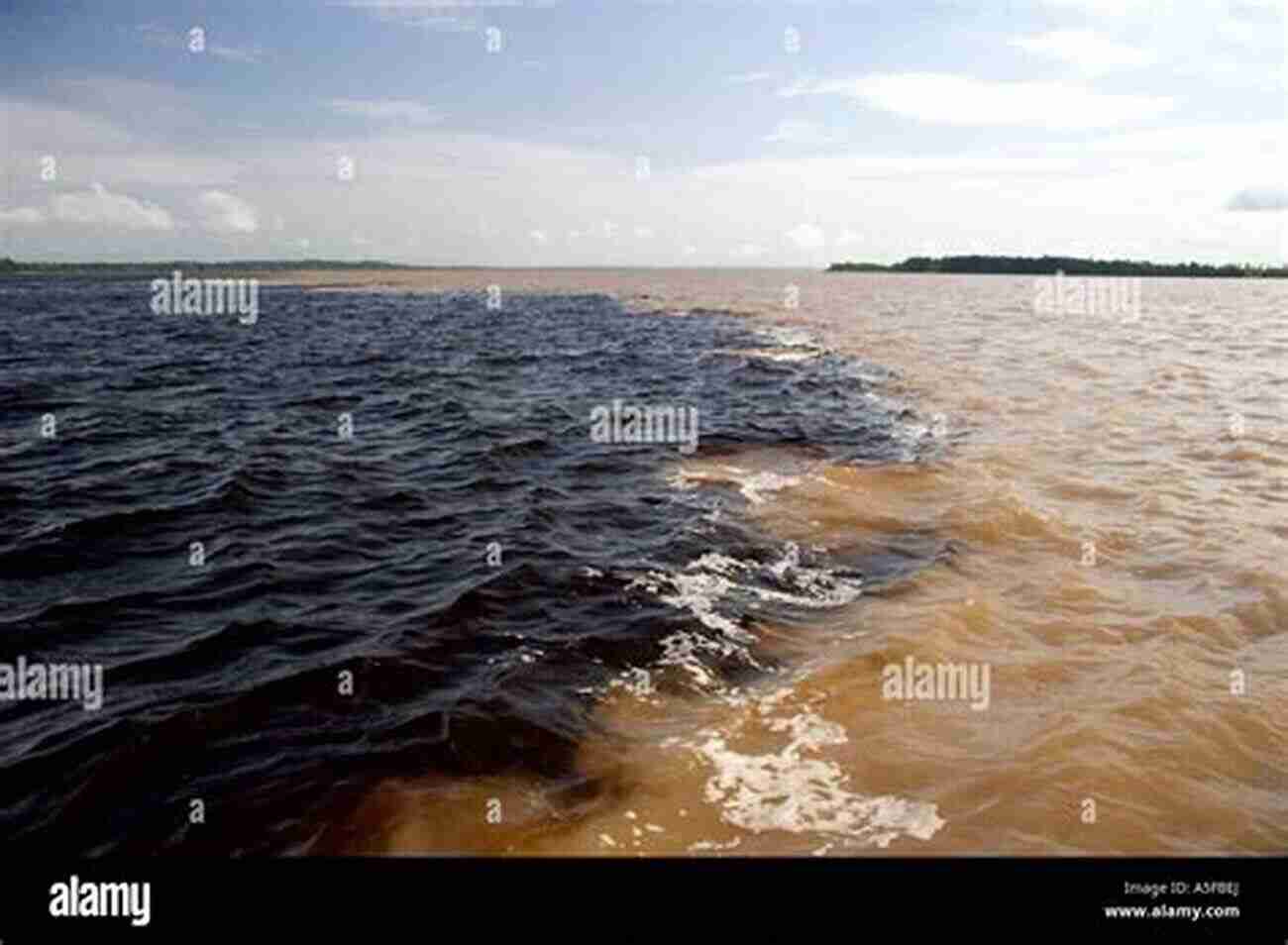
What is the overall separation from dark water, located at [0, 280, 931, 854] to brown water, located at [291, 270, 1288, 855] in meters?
0.67

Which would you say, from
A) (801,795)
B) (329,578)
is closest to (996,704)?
(801,795)

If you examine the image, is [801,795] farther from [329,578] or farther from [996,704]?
[329,578]

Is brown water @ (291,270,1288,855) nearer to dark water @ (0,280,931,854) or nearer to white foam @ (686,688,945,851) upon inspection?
white foam @ (686,688,945,851)

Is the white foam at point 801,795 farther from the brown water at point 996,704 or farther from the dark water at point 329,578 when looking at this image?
the dark water at point 329,578

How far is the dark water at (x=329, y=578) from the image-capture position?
7.17m

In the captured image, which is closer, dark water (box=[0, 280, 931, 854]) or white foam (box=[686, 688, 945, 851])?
A: white foam (box=[686, 688, 945, 851])

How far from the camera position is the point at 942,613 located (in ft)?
32.9

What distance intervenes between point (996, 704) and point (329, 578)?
757cm

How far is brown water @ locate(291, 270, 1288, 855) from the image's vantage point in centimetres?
636

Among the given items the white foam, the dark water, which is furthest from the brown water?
the dark water

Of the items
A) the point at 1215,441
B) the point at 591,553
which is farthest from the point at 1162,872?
the point at 1215,441

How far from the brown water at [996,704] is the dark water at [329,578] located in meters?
0.67

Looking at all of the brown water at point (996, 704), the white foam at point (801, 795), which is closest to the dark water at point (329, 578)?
the brown water at point (996, 704)

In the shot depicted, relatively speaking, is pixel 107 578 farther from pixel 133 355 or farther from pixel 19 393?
pixel 133 355
